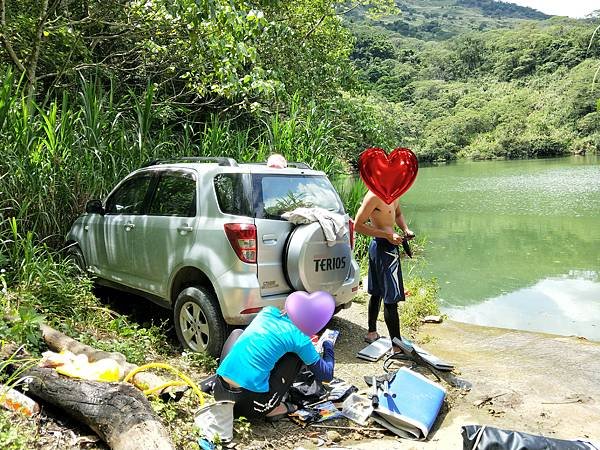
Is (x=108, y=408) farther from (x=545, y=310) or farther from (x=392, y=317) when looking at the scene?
(x=545, y=310)

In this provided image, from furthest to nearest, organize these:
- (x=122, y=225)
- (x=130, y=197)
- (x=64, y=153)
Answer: (x=64, y=153) < (x=130, y=197) < (x=122, y=225)

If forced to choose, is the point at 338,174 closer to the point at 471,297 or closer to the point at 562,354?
the point at 471,297

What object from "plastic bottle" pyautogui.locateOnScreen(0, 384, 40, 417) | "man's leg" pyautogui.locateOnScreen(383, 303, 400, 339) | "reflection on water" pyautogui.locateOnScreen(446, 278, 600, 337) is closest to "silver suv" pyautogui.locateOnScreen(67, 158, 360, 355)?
"man's leg" pyautogui.locateOnScreen(383, 303, 400, 339)

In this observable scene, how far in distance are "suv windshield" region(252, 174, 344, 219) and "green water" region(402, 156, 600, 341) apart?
3356 mm

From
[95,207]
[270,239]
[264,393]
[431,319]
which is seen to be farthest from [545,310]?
[95,207]

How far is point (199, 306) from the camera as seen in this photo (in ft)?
14.5

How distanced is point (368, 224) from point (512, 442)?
94.9 inches

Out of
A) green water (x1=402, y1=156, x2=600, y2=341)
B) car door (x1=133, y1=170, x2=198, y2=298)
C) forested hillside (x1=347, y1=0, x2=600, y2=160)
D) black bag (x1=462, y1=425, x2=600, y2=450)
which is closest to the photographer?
black bag (x1=462, y1=425, x2=600, y2=450)

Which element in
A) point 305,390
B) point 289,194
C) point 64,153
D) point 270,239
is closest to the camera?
point 305,390

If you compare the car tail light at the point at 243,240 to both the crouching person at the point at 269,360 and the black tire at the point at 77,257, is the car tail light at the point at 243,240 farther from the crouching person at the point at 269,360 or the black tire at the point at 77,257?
the black tire at the point at 77,257

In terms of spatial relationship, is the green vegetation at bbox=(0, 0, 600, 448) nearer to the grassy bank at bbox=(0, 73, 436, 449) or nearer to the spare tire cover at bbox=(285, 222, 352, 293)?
the grassy bank at bbox=(0, 73, 436, 449)

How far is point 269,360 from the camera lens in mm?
3238

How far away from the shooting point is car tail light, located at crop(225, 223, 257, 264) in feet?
13.7

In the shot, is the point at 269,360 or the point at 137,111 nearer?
the point at 269,360
